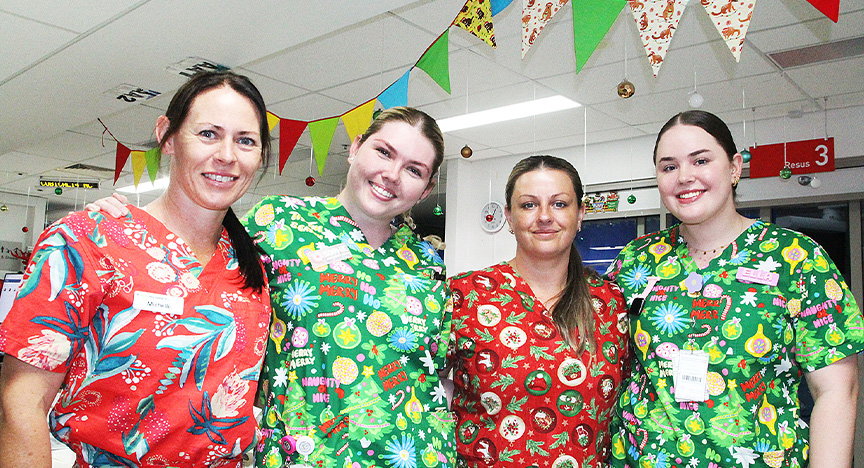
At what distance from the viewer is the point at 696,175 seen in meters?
1.86

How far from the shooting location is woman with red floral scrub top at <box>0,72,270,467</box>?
1174 millimetres

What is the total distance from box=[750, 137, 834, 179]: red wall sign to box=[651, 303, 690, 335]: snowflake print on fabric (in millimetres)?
4375

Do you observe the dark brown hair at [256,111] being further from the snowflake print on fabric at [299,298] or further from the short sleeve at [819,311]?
the short sleeve at [819,311]

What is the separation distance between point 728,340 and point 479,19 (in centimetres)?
205

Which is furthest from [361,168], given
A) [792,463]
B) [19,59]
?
[19,59]

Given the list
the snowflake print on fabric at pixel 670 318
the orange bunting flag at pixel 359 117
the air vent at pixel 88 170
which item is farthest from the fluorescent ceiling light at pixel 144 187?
the snowflake print on fabric at pixel 670 318

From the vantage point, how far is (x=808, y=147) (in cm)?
559

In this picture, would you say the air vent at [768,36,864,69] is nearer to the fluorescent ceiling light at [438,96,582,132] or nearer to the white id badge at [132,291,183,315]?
the fluorescent ceiling light at [438,96,582,132]

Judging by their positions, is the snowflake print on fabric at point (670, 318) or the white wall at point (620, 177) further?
the white wall at point (620, 177)

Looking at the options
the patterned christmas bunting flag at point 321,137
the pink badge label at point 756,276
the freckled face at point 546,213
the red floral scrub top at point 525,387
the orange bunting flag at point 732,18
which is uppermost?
the patterned christmas bunting flag at point 321,137

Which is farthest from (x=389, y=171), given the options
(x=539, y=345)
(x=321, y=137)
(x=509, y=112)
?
(x=509, y=112)

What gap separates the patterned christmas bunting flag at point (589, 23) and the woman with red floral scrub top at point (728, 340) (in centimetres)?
76

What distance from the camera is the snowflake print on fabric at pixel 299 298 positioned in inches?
61.9

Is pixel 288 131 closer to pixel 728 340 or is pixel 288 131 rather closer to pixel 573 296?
pixel 573 296
